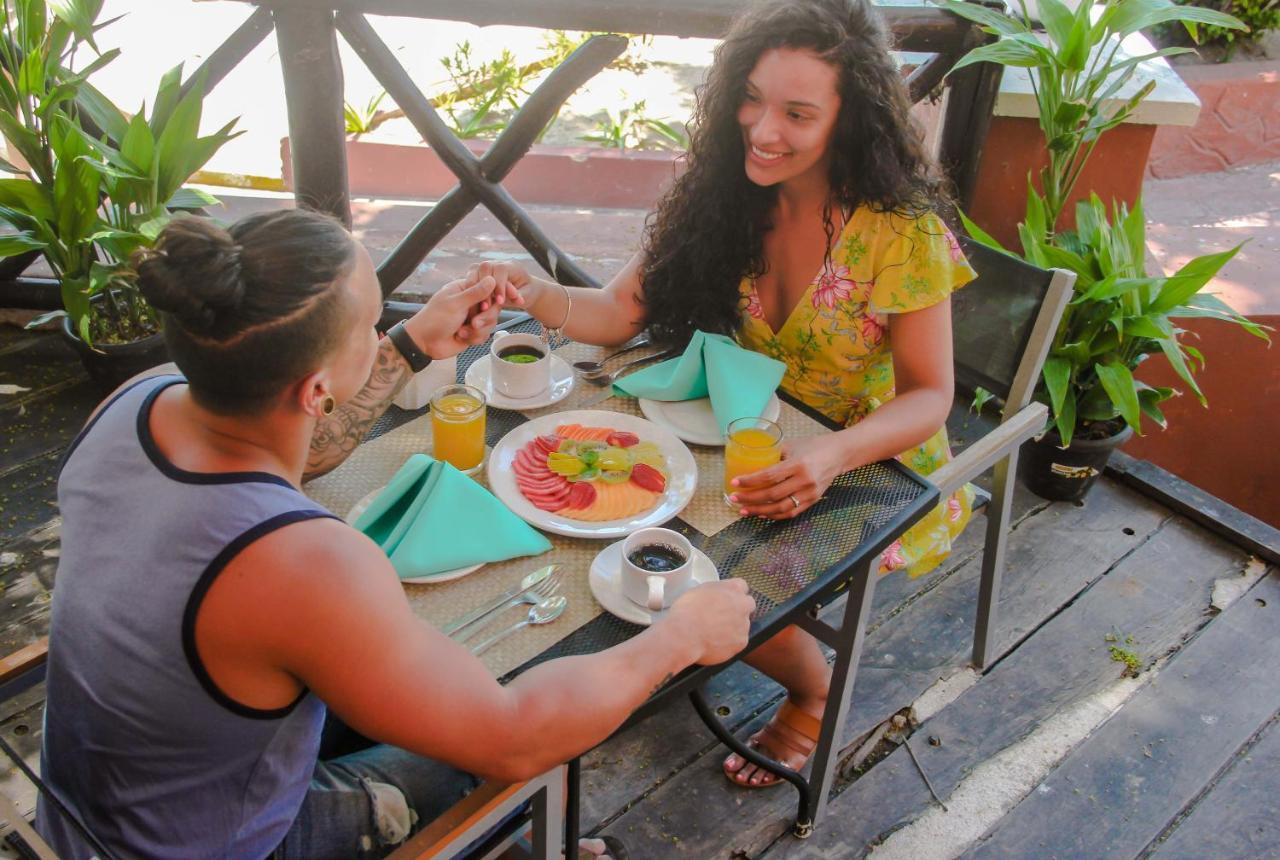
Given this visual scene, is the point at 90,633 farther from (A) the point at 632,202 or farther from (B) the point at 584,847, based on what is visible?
(A) the point at 632,202

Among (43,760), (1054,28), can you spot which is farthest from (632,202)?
(43,760)

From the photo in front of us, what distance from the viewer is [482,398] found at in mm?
1558

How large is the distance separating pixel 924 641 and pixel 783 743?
Answer: 505mm

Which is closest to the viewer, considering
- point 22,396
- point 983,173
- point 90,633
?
point 90,633

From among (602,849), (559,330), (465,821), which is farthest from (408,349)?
(602,849)

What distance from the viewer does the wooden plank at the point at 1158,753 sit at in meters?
1.99

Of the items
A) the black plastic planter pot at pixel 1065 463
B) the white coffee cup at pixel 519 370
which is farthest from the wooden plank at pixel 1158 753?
the white coffee cup at pixel 519 370

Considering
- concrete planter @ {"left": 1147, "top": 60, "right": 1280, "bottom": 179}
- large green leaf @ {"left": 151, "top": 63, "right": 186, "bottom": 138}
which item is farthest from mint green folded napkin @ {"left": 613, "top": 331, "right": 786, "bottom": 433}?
concrete planter @ {"left": 1147, "top": 60, "right": 1280, "bottom": 179}

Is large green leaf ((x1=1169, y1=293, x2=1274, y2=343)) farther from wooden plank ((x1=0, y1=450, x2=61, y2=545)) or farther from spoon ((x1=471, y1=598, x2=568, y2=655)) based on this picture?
wooden plank ((x1=0, y1=450, x2=61, y2=545))

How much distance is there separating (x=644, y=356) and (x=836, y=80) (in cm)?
59

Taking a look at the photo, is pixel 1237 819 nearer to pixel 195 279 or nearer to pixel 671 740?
pixel 671 740

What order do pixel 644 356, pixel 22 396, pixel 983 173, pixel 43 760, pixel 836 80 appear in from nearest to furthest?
pixel 43 760
pixel 836 80
pixel 644 356
pixel 22 396
pixel 983 173

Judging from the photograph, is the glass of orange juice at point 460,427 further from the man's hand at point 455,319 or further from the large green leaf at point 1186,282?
the large green leaf at point 1186,282

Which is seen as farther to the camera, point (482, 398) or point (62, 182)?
point (62, 182)
